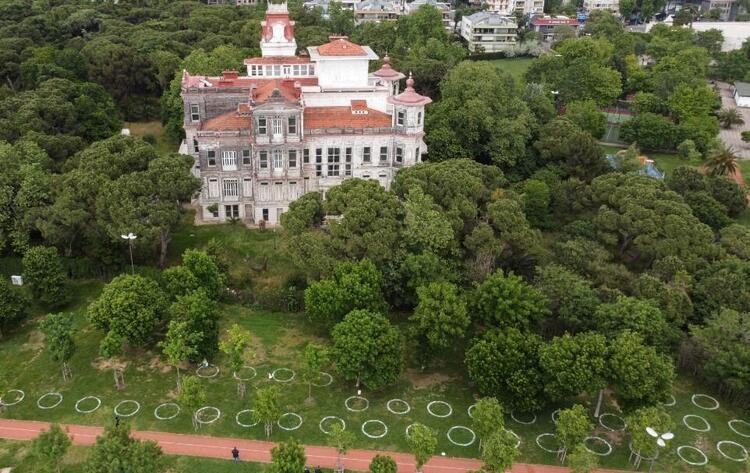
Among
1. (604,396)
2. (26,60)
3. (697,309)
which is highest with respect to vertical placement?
(26,60)

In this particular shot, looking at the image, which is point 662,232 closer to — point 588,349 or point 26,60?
point 588,349

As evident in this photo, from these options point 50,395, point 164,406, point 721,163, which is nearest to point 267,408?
point 164,406

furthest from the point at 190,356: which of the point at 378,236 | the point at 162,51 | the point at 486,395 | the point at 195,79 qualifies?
the point at 162,51

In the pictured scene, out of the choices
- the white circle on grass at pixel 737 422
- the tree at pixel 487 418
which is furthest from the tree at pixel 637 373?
the tree at pixel 487 418

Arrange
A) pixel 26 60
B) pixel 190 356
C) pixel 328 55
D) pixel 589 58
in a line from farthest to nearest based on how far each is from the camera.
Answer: pixel 589 58
pixel 26 60
pixel 328 55
pixel 190 356

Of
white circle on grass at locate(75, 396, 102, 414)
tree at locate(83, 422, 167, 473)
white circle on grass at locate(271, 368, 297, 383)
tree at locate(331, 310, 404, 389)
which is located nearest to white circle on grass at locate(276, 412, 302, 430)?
white circle on grass at locate(271, 368, 297, 383)

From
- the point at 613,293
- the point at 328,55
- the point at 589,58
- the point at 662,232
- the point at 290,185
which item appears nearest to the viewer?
the point at 613,293

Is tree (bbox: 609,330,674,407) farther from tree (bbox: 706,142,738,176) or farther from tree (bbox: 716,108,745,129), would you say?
tree (bbox: 716,108,745,129)

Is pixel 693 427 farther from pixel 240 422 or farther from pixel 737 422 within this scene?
pixel 240 422
